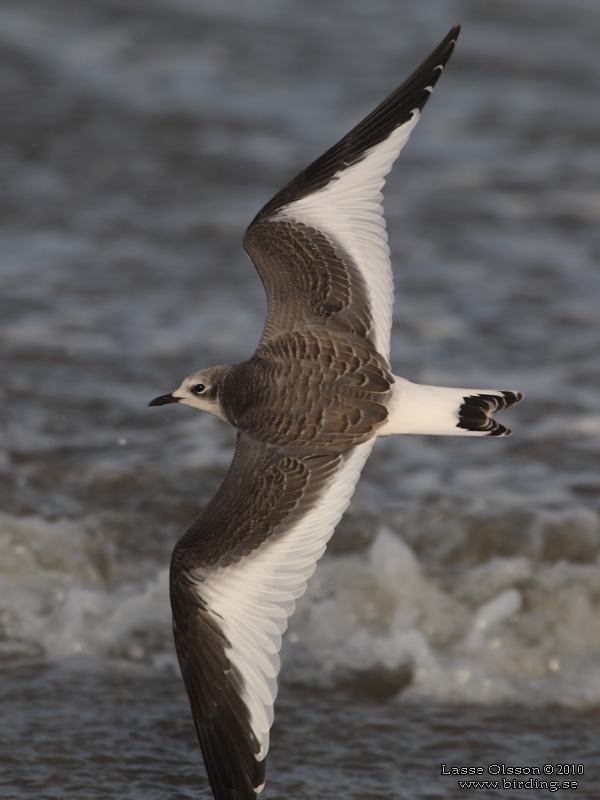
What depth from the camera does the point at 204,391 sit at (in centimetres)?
491

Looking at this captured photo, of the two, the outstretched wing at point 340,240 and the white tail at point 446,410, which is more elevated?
the outstretched wing at point 340,240

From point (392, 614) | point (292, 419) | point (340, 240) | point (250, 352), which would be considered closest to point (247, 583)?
point (292, 419)

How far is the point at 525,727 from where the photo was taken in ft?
16.2

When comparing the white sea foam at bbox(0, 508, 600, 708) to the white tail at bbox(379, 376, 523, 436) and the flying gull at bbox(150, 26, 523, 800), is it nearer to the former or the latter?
the flying gull at bbox(150, 26, 523, 800)

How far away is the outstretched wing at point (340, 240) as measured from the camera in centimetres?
468

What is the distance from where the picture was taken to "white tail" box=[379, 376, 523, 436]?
4387 millimetres

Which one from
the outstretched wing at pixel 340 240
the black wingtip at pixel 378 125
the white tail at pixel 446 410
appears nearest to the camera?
the white tail at pixel 446 410

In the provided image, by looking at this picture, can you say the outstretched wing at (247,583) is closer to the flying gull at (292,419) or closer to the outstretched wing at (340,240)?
the flying gull at (292,419)

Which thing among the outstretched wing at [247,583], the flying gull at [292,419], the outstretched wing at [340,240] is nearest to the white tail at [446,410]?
the flying gull at [292,419]

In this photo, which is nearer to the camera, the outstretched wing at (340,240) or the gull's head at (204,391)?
the outstretched wing at (340,240)

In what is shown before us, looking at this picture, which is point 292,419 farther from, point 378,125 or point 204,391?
point 378,125

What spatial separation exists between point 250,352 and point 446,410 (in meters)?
3.16

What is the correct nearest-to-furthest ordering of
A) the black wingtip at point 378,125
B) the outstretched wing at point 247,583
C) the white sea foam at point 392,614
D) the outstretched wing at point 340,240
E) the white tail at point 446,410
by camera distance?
the outstretched wing at point 247,583 → the white tail at point 446,410 → the black wingtip at point 378,125 → the outstretched wing at point 340,240 → the white sea foam at point 392,614

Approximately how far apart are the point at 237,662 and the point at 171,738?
2.85ft
